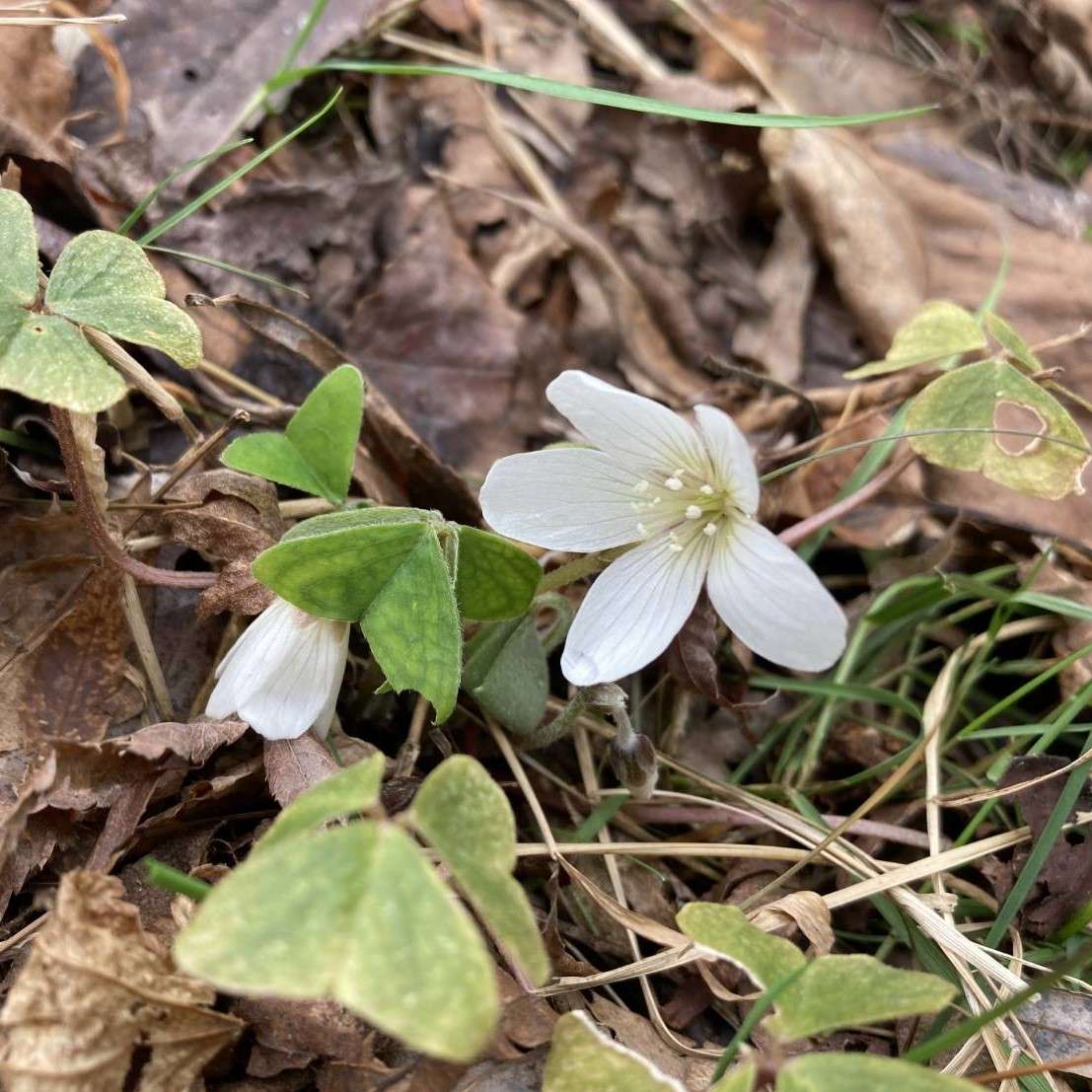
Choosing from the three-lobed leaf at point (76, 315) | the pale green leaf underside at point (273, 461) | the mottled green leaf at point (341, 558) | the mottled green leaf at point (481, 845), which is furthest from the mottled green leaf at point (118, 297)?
the mottled green leaf at point (481, 845)

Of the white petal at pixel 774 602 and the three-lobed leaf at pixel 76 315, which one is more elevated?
the three-lobed leaf at pixel 76 315

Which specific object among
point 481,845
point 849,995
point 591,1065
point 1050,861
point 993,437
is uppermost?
point 993,437

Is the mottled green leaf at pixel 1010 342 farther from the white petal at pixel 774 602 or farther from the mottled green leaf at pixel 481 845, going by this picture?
the mottled green leaf at pixel 481 845

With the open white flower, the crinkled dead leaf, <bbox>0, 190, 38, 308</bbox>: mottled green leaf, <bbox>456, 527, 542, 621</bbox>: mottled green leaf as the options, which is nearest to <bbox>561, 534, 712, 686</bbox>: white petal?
the open white flower

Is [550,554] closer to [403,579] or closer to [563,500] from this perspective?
[563,500]

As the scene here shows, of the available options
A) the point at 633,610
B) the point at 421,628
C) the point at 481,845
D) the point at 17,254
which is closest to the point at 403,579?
the point at 421,628

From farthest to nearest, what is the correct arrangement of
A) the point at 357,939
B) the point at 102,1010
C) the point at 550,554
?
the point at 550,554, the point at 102,1010, the point at 357,939
